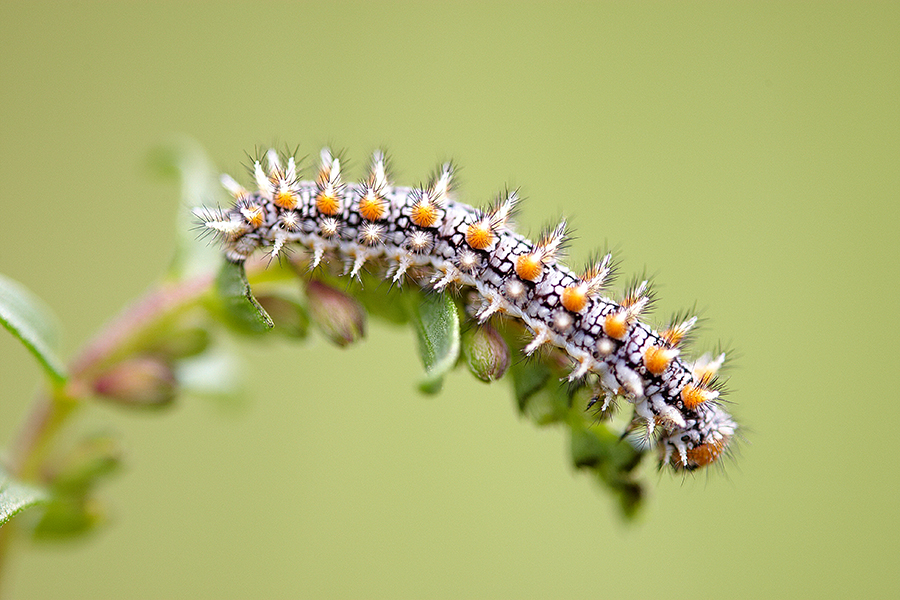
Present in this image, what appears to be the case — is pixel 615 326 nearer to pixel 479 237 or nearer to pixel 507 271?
pixel 507 271

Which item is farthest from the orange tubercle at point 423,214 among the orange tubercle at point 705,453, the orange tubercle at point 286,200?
the orange tubercle at point 705,453

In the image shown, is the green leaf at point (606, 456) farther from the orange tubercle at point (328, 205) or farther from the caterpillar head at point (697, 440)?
the orange tubercle at point (328, 205)

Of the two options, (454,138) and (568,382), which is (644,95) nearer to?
(454,138)

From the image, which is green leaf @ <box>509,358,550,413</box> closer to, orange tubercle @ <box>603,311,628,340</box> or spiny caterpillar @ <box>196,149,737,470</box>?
spiny caterpillar @ <box>196,149,737,470</box>

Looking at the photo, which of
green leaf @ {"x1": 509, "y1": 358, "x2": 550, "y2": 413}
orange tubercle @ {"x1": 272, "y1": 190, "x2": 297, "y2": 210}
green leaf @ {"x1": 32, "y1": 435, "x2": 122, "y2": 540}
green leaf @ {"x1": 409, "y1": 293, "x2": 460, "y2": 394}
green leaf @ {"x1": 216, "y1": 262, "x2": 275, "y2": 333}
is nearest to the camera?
green leaf @ {"x1": 409, "y1": 293, "x2": 460, "y2": 394}

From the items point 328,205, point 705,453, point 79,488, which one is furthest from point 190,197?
point 705,453

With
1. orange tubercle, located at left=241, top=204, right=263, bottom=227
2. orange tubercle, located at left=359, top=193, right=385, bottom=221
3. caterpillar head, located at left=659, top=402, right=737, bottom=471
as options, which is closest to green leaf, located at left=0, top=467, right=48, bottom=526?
orange tubercle, located at left=241, top=204, right=263, bottom=227
